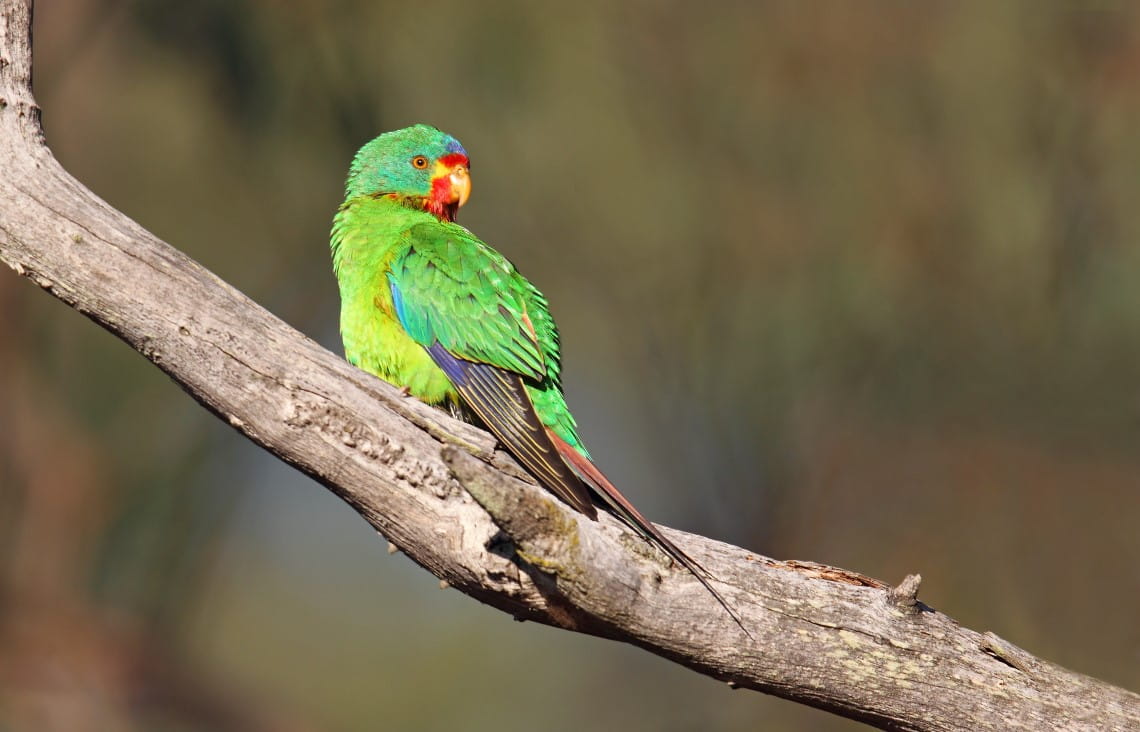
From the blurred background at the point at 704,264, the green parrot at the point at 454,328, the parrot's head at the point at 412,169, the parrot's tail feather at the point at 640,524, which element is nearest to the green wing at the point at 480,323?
the green parrot at the point at 454,328

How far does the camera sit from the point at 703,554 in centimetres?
229

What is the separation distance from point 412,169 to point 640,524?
161 centimetres

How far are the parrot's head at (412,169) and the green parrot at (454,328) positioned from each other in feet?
0.39

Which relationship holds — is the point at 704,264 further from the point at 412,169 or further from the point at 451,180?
the point at 412,169

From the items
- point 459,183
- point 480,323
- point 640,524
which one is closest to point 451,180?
point 459,183

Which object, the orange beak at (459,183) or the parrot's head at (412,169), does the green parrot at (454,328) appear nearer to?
the parrot's head at (412,169)

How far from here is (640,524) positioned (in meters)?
2.25

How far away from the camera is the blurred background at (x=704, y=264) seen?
13.8ft

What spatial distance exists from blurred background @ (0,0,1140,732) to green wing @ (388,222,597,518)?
164 cm

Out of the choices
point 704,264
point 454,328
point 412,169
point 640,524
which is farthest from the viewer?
point 704,264

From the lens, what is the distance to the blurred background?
13.8 ft

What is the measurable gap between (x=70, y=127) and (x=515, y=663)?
13.8 feet

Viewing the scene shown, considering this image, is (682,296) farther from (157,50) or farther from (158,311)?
(158,311)

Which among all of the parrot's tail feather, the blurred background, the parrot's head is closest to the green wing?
the parrot's tail feather
